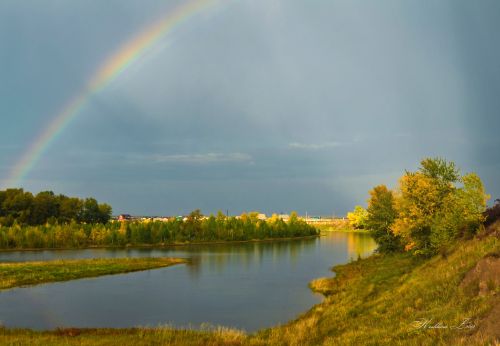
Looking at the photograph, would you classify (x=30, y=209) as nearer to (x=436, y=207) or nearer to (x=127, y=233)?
(x=127, y=233)

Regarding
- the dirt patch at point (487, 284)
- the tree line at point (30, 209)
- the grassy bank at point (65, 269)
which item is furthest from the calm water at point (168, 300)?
the tree line at point (30, 209)

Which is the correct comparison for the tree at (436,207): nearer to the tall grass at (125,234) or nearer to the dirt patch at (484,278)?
the dirt patch at (484,278)

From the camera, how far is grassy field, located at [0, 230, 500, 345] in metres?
19.0

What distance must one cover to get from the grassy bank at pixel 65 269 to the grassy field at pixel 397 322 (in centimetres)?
3760

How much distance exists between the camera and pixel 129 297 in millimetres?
56906

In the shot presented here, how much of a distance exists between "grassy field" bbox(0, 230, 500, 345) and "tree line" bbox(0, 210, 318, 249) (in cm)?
12134

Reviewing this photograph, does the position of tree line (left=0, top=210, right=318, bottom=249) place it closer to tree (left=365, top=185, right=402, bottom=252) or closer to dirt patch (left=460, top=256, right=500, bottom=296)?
tree (left=365, top=185, right=402, bottom=252)

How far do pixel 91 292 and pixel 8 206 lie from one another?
14195cm

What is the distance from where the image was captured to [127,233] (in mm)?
162125

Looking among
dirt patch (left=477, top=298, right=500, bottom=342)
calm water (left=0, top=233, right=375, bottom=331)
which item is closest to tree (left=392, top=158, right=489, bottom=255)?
calm water (left=0, top=233, right=375, bottom=331)

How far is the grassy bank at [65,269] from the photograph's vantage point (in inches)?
2709

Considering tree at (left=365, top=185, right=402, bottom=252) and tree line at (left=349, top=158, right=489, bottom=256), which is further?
tree at (left=365, top=185, right=402, bottom=252)

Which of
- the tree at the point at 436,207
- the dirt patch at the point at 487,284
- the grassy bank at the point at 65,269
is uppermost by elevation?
the tree at the point at 436,207

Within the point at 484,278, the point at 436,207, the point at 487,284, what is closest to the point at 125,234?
the point at 436,207
